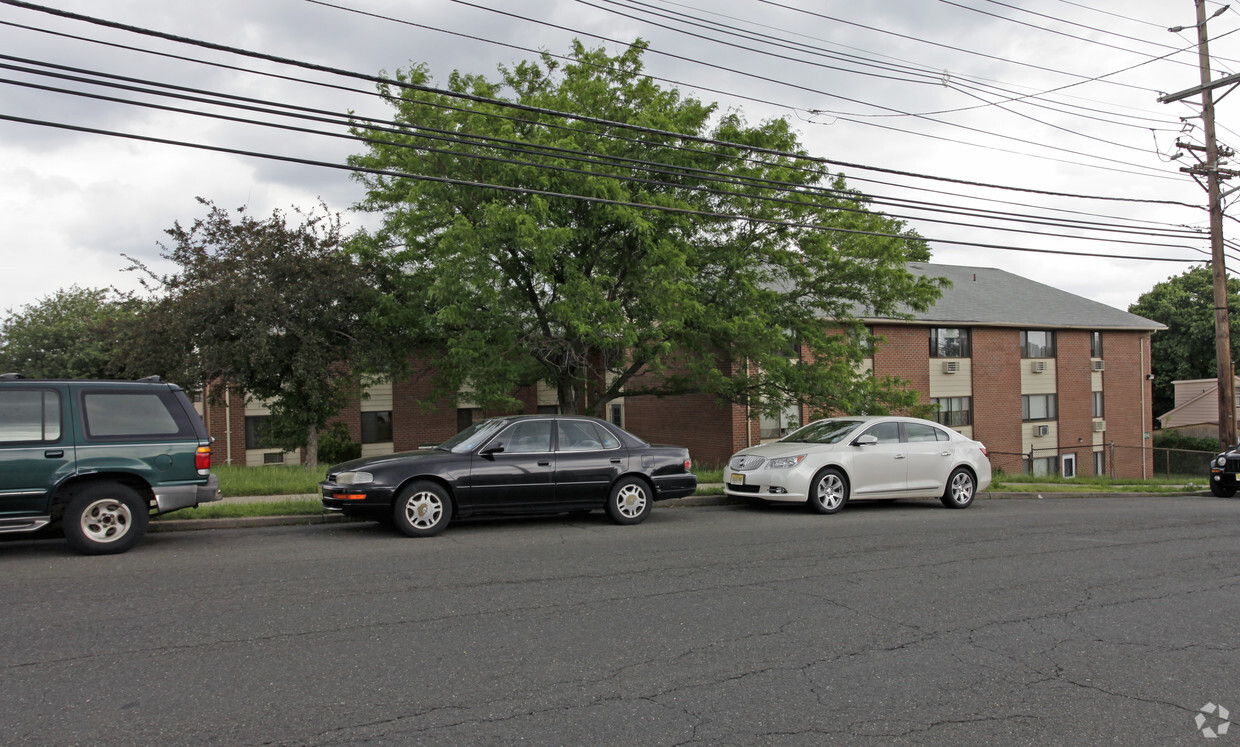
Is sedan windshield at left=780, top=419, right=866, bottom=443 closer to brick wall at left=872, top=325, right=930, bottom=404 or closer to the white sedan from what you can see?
the white sedan

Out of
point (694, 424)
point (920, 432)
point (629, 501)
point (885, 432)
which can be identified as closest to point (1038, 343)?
point (694, 424)

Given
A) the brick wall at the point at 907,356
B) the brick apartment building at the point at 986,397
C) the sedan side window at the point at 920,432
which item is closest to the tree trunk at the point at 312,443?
the brick apartment building at the point at 986,397

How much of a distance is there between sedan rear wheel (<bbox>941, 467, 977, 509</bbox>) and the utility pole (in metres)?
10.5

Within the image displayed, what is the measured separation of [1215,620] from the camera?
6027 millimetres

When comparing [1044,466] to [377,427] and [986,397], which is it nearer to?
[986,397]

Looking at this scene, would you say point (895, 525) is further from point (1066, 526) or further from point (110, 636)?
point (110, 636)

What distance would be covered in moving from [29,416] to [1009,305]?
35.2 metres

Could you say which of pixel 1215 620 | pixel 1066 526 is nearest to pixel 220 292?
pixel 1066 526

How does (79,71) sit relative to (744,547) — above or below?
above

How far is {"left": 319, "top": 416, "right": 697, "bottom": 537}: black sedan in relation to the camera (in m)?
9.21

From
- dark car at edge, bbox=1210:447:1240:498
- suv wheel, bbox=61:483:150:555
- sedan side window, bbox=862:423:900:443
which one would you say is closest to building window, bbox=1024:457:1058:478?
dark car at edge, bbox=1210:447:1240:498

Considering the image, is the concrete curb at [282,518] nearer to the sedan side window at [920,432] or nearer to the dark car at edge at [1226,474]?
the sedan side window at [920,432]

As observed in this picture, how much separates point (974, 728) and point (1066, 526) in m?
8.16

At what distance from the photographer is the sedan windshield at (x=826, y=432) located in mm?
12703
